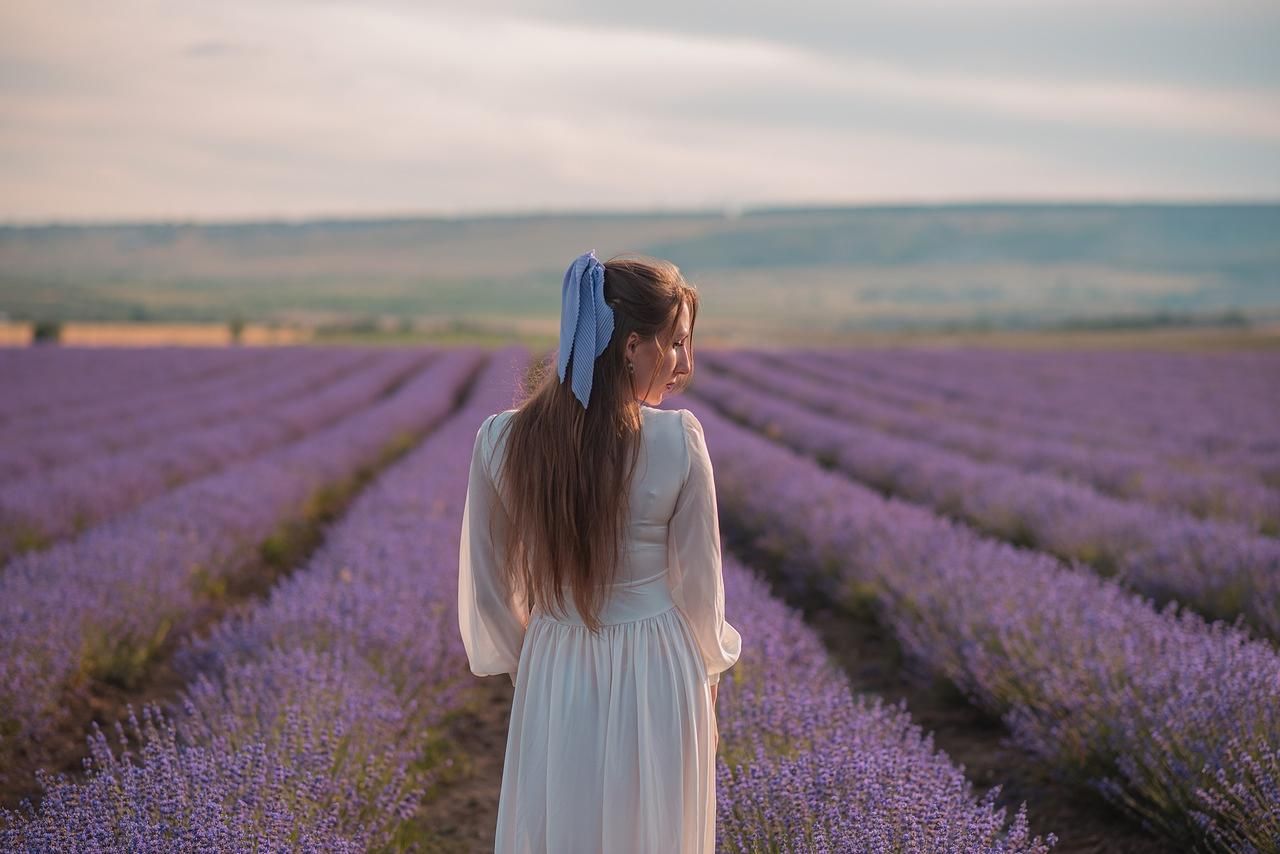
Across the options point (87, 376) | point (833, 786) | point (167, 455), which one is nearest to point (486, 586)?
point (833, 786)

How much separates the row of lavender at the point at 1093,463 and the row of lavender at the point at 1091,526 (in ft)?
2.05

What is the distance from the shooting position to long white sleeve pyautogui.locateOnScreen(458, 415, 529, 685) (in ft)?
6.56

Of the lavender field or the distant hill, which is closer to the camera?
the lavender field

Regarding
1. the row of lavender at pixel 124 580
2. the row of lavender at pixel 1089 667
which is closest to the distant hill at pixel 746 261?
the row of lavender at pixel 124 580

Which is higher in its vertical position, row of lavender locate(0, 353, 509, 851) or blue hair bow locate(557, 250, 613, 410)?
blue hair bow locate(557, 250, 613, 410)

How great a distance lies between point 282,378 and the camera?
19359 mm

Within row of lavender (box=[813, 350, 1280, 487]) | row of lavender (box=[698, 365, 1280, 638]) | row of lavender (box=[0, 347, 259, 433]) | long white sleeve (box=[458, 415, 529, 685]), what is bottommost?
row of lavender (box=[0, 347, 259, 433])

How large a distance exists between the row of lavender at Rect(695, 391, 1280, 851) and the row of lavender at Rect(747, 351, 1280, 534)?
2.50 m

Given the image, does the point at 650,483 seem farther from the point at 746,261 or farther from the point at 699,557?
the point at 746,261

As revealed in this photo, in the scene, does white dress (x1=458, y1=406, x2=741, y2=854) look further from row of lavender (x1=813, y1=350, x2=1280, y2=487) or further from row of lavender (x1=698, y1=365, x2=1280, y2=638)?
row of lavender (x1=813, y1=350, x2=1280, y2=487)

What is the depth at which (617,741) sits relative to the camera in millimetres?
1869

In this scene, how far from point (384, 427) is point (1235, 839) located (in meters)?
10.1

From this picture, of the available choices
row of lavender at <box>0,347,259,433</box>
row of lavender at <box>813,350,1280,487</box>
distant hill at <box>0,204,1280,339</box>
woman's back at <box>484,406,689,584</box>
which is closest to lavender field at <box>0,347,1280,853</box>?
woman's back at <box>484,406,689,584</box>

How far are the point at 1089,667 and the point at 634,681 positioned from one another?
206 centimetres
